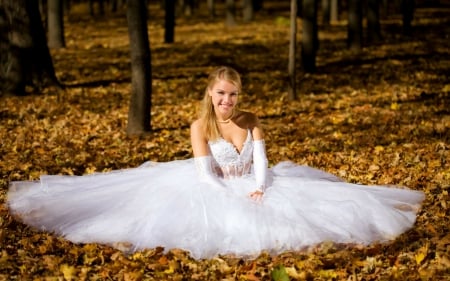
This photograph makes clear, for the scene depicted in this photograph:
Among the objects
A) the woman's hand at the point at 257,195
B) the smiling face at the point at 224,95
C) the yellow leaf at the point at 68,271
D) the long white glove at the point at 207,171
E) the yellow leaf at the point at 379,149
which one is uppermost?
the smiling face at the point at 224,95

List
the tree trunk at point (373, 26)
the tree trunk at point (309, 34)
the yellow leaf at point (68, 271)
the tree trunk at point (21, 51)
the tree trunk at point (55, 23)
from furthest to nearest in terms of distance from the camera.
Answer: the tree trunk at point (373, 26)
the tree trunk at point (55, 23)
the tree trunk at point (309, 34)
the tree trunk at point (21, 51)
the yellow leaf at point (68, 271)

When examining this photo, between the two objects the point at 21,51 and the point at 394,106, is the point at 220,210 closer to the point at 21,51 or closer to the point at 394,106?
the point at 394,106

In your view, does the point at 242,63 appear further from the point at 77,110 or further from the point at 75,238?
the point at 75,238

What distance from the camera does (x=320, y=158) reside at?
792cm

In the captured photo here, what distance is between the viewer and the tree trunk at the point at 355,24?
57.3 ft

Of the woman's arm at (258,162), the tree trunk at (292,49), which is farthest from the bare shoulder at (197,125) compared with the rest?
the tree trunk at (292,49)

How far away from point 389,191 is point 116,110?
6644 mm

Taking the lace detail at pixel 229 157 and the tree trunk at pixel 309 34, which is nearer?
the lace detail at pixel 229 157

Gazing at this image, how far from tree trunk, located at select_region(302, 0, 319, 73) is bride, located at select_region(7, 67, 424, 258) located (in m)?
8.46

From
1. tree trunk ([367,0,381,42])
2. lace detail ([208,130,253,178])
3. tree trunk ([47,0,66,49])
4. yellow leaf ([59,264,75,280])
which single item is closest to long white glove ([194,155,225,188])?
lace detail ([208,130,253,178])

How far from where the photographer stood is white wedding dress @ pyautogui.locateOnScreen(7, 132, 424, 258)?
185 inches

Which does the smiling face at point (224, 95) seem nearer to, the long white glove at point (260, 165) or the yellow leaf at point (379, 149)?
the long white glove at point (260, 165)

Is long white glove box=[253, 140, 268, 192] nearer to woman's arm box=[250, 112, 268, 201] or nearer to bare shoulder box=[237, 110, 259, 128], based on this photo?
woman's arm box=[250, 112, 268, 201]

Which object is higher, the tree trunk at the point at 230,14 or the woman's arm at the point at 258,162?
the tree trunk at the point at 230,14
